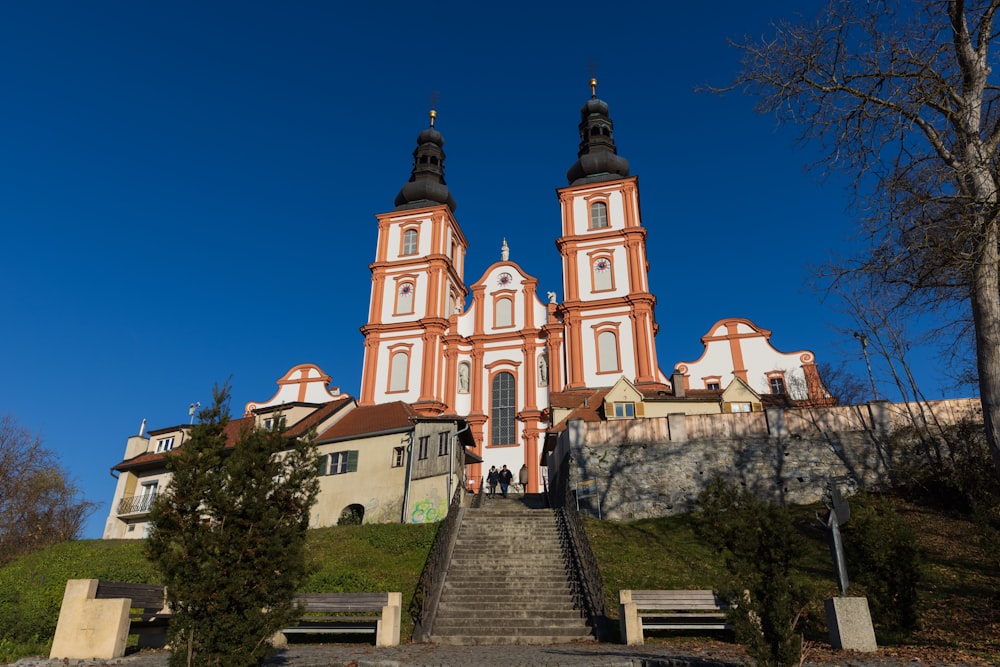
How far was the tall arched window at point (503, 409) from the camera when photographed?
3959 centimetres

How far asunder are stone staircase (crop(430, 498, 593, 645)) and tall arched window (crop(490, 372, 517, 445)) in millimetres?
18387

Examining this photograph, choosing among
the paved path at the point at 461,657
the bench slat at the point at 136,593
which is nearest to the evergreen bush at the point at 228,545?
the paved path at the point at 461,657

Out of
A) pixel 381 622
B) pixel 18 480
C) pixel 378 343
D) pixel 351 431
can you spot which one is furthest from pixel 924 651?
pixel 18 480

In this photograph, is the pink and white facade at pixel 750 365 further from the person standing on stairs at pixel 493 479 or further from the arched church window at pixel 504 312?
the person standing on stairs at pixel 493 479

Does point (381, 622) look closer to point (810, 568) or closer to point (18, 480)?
point (810, 568)

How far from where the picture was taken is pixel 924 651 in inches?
379

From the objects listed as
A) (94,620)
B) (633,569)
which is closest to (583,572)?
(633,569)

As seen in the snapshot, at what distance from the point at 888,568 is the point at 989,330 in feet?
15.9

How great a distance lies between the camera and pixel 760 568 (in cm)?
719

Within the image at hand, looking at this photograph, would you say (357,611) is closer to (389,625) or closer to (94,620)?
(389,625)

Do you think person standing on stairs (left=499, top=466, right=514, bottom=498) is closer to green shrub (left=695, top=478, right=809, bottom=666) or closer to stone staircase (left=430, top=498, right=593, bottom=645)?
stone staircase (left=430, top=498, right=593, bottom=645)

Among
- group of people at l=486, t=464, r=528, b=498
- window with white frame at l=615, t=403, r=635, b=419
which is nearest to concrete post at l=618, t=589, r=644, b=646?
window with white frame at l=615, t=403, r=635, b=419

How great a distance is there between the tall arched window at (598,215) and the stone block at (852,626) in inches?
1443

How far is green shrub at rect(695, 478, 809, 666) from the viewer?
664 cm
